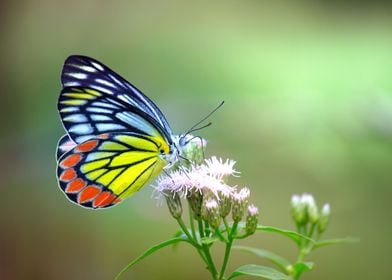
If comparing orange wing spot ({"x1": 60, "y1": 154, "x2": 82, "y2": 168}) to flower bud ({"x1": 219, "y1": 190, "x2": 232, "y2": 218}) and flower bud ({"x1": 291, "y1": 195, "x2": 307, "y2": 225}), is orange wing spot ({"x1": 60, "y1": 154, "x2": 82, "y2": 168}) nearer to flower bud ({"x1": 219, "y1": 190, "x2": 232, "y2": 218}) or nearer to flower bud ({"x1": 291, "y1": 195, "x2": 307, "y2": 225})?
flower bud ({"x1": 219, "y1": 190, "x2": 232, "y2": 218})

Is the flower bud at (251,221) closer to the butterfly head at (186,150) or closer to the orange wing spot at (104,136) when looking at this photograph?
the butterfly head at (186,150)

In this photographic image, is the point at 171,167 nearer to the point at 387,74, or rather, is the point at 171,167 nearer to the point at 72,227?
the point at 72,227

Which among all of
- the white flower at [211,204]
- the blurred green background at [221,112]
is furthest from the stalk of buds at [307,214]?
the blurred green background at [221,112]

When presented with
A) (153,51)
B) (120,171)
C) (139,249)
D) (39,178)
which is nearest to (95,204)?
(120,171)

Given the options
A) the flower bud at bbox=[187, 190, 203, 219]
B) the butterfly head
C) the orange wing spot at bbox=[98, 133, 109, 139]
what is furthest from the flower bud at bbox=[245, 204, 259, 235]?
the orange wing spot at bbox=[98, 133, 109, 139]

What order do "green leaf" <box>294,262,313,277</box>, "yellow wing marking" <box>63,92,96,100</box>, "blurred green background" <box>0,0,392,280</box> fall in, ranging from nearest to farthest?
"green leaf" <box>294,262,313,277</box> < "yellow wing marking" <box>63,92,96,100</box> < "blurred green background" <box>0,0,392,280</box>

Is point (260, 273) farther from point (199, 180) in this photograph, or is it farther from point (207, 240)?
point (199, 180)
